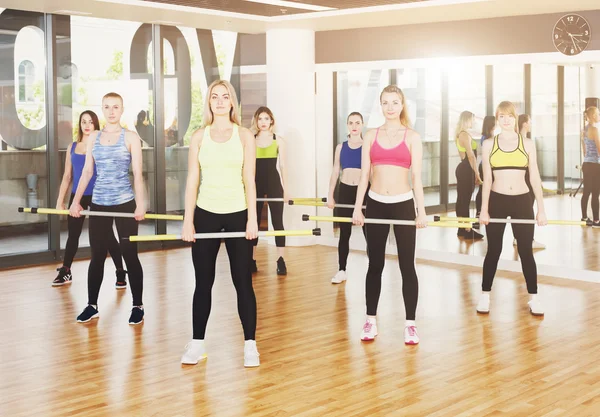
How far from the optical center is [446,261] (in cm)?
946

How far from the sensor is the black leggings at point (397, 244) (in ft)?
18.6

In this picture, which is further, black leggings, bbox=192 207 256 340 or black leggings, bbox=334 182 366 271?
black leggings, bbox=334 182 366 271

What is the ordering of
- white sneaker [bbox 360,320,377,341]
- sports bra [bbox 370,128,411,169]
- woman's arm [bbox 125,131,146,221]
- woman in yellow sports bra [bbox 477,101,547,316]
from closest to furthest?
sports bra [bbox 370,128,411,169], white sneaker [bbox 360,320,377,341], woman's arm [bbox 125,131,146,221], woman in yellow sports bra [bbox 477,101,547,316]

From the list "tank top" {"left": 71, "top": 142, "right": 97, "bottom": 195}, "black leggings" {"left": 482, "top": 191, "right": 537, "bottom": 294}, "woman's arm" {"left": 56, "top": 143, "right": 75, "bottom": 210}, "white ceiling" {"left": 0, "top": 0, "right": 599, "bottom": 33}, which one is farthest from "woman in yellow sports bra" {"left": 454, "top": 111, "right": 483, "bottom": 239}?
"woman's arm" {"left": 56, "top": 143, "right": 75, "bottom": 210}

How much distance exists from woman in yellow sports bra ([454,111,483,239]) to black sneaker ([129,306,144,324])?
4.01 meters

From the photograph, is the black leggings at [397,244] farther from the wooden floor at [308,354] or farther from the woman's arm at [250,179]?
the woman's arm at [250,179]

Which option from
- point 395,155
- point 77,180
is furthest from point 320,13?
point 395,155

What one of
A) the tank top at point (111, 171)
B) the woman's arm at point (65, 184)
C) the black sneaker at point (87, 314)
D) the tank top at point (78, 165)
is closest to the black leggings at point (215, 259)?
the tank top at point (111, 171)

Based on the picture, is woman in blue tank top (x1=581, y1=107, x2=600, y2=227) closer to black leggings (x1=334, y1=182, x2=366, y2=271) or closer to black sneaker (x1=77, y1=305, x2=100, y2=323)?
black leggings (x1=334, y1=182, x2=366, y2=271)

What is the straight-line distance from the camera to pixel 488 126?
8.74 m

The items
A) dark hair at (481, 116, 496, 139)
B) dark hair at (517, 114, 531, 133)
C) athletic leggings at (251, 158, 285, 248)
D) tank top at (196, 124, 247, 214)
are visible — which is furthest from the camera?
dark hair at (481, 116, 496, 139)

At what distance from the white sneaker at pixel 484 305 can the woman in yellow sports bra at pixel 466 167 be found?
2.48 meters

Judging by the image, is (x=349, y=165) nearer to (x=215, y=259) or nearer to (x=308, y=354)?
(x=308, y=354)

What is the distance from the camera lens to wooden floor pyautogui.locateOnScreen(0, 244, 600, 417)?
15.0 feet
